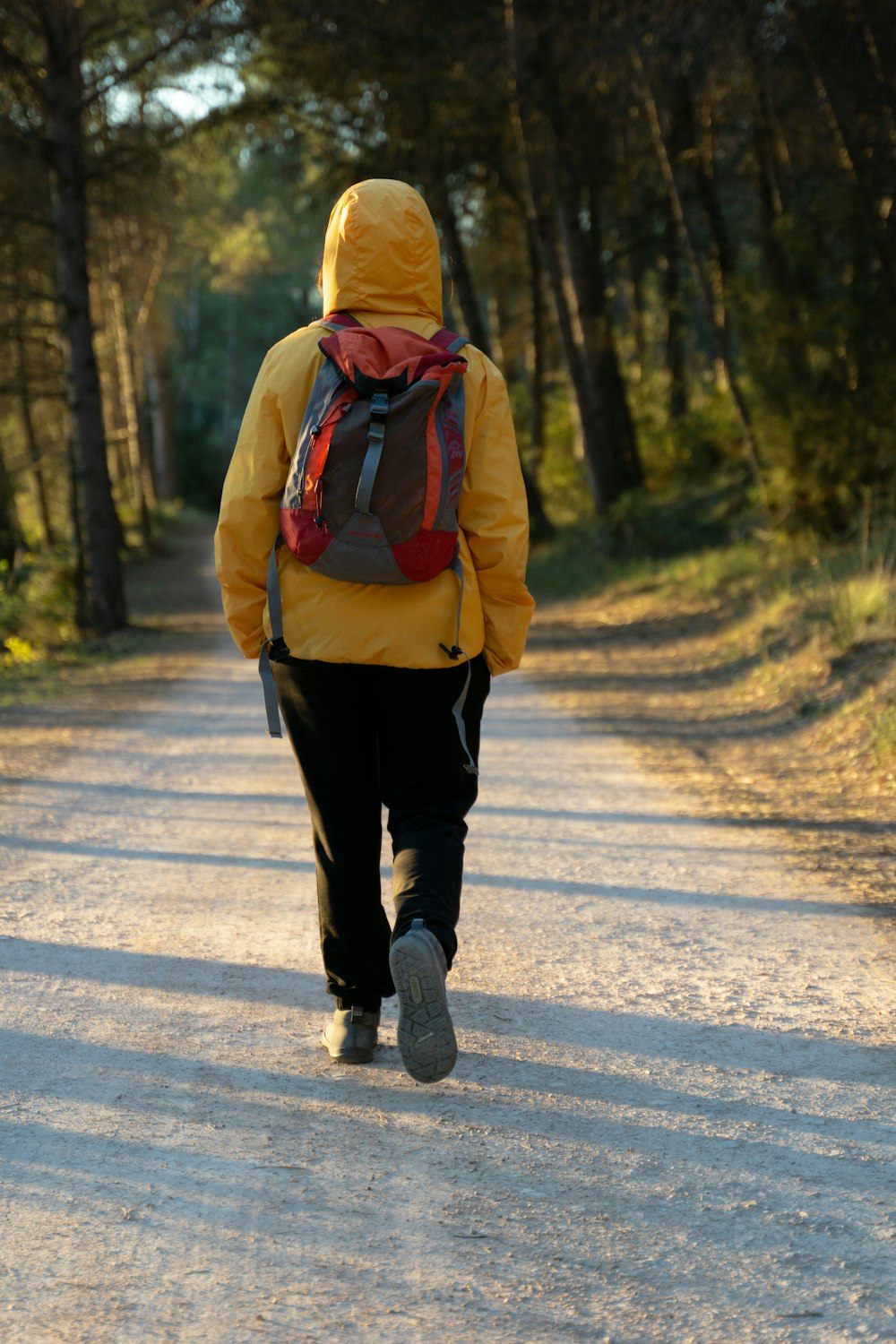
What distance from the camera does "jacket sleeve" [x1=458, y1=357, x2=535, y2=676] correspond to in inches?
138

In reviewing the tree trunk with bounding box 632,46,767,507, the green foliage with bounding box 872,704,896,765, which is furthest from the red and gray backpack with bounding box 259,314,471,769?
the tree trunk with bounding box 632,46,767,507

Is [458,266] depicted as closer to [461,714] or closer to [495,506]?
[495,506]

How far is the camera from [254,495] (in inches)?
137

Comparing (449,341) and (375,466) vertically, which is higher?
(449,341)

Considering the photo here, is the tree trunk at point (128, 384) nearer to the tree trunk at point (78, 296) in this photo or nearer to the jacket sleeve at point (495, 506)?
the tree trunk at point (78, 296)

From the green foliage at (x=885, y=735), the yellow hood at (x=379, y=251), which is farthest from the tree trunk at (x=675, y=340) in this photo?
the yellow hood at (x=379, y=251)

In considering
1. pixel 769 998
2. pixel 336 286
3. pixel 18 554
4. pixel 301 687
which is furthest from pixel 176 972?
pixel 18 554

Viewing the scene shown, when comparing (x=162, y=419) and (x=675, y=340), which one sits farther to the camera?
(x=162, y=419)

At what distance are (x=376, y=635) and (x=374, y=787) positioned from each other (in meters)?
0.46

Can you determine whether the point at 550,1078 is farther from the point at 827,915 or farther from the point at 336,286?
the point at 336,286

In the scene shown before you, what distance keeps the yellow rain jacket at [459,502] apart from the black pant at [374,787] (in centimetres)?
11

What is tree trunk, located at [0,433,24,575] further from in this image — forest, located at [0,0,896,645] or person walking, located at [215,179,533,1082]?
person walking, located at [215,179,533,1082]

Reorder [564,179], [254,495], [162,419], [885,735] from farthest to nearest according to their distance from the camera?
[162,419], [564,179], [885,735], [254,495]

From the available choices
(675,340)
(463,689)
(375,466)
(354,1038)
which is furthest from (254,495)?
(675,340)
